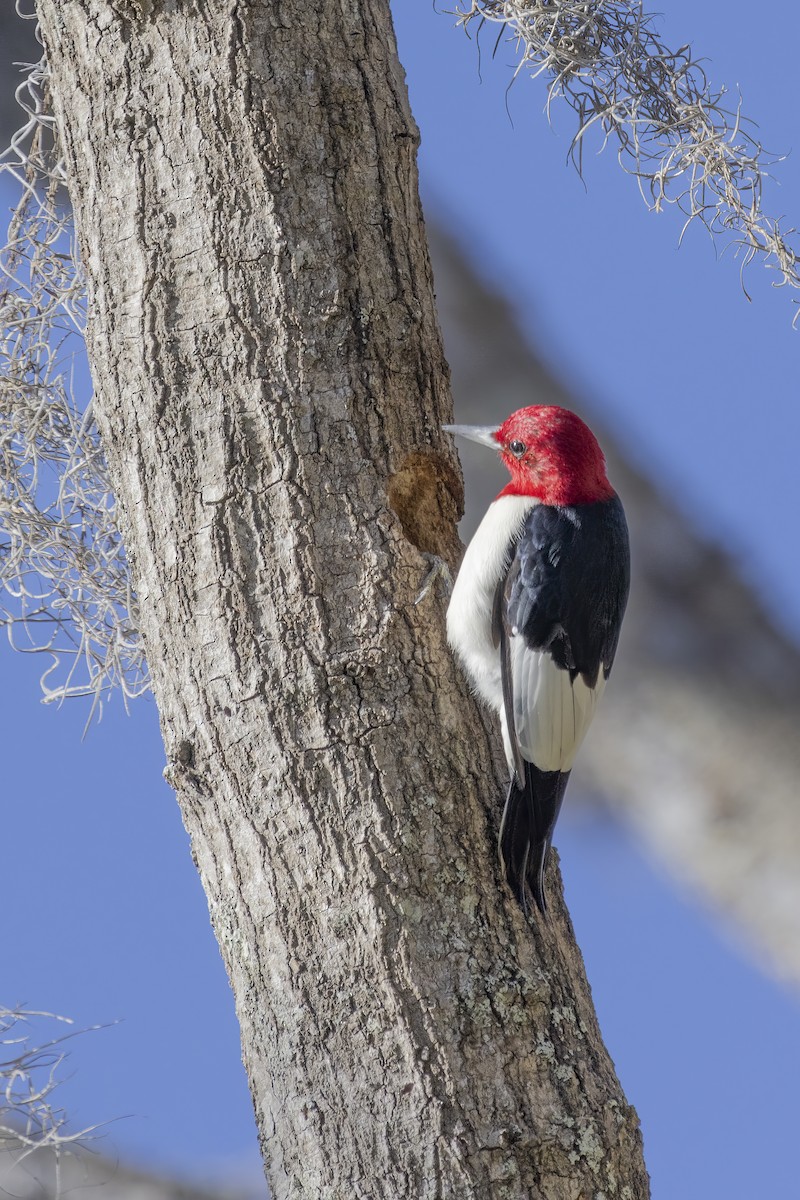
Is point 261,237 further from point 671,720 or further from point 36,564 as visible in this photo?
point 671,720

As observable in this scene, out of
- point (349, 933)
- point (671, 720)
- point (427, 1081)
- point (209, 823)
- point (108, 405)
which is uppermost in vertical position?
point (671, 720)

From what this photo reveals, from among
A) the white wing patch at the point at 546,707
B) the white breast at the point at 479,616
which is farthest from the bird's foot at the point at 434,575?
the white wing patch at the point at 546,707

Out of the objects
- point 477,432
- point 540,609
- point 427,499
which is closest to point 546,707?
point 540,609

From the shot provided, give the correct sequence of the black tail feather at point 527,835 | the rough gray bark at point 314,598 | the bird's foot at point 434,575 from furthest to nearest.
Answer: the bird's foot at point 434,575 → the black tail feather at point 527,835 → the rough gray bark at point 314,598

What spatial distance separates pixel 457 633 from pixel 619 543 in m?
0.38

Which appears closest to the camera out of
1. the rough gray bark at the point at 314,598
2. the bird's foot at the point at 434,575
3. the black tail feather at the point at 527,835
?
the rough gray bark at the point at 314,598

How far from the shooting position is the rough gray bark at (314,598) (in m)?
1.48

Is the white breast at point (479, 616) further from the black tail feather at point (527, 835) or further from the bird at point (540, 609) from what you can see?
the black tail feather at point (527, 835)

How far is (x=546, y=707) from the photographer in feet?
5.67

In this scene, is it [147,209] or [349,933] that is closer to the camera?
[349,933]

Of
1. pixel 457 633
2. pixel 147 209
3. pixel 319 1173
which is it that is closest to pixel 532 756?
pixel 457 633

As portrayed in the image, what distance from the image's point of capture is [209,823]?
64.5 inches

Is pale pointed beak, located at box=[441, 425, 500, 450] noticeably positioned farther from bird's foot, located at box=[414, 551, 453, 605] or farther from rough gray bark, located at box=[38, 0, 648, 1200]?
bird's foot, located at box=[414, 551, 453, 605]

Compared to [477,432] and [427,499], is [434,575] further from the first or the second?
[477,432]
